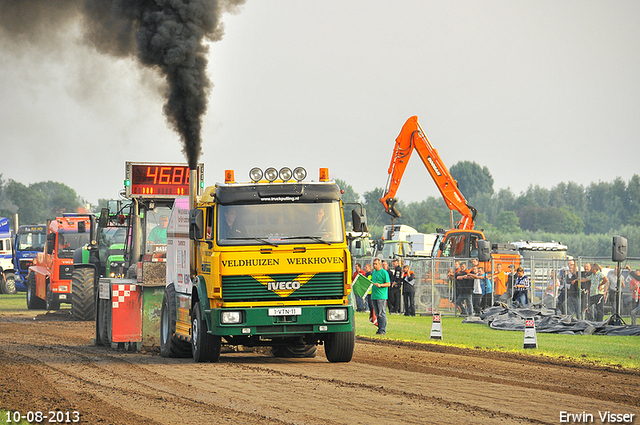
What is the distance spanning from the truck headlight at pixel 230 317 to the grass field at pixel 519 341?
6.86 m

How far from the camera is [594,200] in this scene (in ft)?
544

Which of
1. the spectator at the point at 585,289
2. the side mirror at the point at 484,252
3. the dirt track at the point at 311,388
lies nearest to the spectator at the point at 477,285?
the side mirror at the point at 484,252

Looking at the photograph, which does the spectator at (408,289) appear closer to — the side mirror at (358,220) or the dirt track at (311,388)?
the dirt track at (311,388)

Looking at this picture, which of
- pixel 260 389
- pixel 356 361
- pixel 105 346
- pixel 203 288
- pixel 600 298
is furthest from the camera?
pixel 600 298

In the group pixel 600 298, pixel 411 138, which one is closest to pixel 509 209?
pixel 411 138

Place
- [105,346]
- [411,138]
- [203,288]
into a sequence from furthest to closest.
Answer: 1. [411,138]
2. [105,346]
3. [203,288]

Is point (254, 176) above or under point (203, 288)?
above

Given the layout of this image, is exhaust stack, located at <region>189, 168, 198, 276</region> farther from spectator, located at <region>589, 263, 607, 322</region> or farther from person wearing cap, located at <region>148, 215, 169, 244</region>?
spectator, located at <region>589, 263, 607, 322</region>

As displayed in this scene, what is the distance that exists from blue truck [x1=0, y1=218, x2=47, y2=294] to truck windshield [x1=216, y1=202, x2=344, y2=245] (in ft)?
103

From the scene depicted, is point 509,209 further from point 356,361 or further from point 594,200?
point 356,361

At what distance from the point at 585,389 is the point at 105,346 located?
1109 centimetres

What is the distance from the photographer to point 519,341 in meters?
20.8

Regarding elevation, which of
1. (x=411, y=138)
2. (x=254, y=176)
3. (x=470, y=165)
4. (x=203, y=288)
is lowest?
(x=203, y=288)

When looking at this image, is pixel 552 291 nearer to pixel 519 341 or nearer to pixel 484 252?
pixel 484 252
